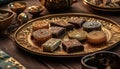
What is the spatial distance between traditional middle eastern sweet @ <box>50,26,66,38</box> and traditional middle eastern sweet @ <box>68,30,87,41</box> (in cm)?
4

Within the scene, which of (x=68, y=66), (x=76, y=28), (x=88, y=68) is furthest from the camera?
(x=76, y=28)

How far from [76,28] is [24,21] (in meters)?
0.24

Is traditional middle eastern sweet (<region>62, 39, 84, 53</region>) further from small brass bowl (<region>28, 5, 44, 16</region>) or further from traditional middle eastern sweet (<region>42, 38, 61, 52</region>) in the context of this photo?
small brass bowl (<region>28, 5, 44, 16</region>)

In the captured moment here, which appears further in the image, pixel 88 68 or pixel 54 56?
pixel 54 56

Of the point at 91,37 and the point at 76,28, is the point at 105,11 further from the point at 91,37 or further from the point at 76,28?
the point at 91,37

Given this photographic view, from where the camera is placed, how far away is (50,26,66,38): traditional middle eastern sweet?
1.06 m

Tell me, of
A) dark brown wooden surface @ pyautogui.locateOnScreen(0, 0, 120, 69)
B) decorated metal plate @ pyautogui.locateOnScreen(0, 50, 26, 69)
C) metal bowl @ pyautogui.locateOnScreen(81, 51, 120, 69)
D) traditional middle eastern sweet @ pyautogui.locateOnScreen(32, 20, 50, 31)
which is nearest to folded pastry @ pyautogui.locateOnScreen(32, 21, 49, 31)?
traditional middle eastern sweet @ pyautogui.locateOnScreen(32, 20, 50, 31)

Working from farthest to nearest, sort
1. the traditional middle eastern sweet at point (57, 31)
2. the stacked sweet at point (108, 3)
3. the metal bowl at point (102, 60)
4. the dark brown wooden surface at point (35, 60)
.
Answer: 1. the stacked sweet at point (108, 3)
2. the traditional middle eastern sweet at point (57, 31)
3. the dark brown wooden surface at point (35, 60)
4. the metal bowl at point (102, 60)

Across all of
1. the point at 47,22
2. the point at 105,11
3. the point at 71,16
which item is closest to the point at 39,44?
the point at 47,22

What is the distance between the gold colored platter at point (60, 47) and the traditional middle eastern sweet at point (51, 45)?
0.01 meters

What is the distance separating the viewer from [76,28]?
44.8 inches

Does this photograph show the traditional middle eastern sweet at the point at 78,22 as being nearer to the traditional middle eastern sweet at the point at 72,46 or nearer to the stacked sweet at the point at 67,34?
the stacked sweet at the point at 67,34

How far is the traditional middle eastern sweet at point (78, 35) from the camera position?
1012 mm

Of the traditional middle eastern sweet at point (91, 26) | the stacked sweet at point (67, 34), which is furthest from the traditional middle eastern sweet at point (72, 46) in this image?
the traditional middle eastern sweet at point (91, 26)
